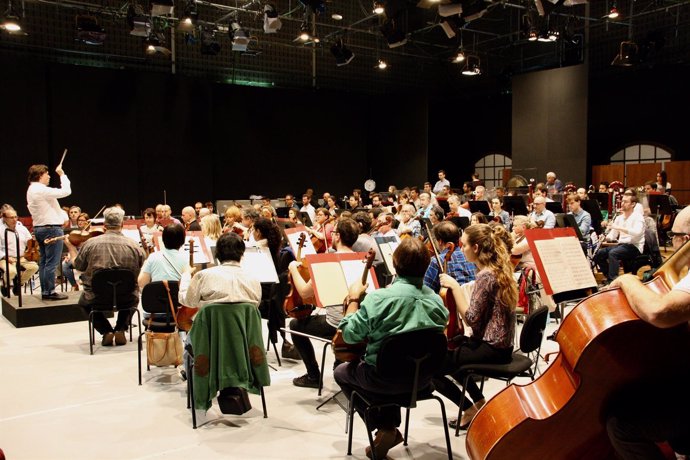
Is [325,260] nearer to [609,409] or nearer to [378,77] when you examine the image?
[609,409]

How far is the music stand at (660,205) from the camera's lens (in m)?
10.1

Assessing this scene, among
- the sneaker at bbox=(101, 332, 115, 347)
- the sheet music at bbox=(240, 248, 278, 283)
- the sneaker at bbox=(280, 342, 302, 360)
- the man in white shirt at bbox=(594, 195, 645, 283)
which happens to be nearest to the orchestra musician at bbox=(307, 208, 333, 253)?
the sneaker at bbox=(280, 342, 302, 360)

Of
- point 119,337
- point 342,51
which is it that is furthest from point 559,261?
point 342,51

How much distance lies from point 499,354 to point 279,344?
3.02 m

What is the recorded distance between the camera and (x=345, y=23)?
714 inches

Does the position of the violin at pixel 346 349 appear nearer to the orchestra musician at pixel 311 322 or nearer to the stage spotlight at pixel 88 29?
the orchestra musician at pixel 311 322

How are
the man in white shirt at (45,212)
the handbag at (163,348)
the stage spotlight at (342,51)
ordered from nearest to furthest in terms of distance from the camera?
the handbag at (163,348) → the man in white shirt at (45,212) → the stage spotlight at (342,51)

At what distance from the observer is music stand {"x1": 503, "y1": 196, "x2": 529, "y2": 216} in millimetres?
10695

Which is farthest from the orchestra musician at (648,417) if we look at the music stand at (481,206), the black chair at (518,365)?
the music stand at (481,206)

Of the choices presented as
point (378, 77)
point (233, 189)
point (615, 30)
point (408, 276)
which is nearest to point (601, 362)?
point (408, 276)

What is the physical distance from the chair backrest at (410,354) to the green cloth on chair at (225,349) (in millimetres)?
1211

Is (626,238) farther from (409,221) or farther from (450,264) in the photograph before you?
(450,264)

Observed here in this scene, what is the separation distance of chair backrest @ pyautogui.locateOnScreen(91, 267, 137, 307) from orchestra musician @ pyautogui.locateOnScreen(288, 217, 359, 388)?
6.19 feet

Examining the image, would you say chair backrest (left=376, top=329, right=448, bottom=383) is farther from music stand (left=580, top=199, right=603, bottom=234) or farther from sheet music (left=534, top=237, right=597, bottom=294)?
music stand (left=580, top=199, right=603, bottom=234)
